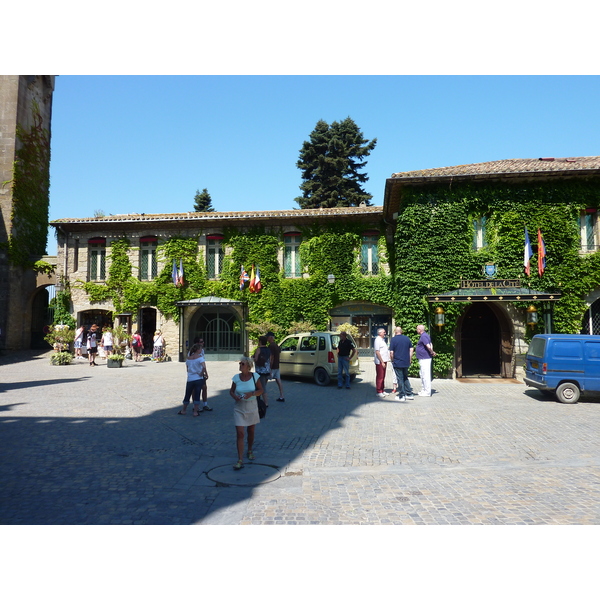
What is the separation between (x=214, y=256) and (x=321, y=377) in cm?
1153

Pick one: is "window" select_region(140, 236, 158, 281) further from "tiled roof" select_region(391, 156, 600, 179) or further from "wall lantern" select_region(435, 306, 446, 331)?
"wall lantern" select_region(435, 306, 446, 331)

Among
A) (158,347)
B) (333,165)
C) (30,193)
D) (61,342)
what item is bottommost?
(158,347)

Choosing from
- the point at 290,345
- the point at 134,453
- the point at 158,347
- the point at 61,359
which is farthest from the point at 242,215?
the point at 134,453

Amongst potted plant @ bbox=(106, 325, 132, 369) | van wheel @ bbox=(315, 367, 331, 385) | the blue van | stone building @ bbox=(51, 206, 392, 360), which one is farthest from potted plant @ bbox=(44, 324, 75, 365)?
the blue van

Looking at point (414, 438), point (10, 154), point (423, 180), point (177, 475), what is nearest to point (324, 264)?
point (423, 180)

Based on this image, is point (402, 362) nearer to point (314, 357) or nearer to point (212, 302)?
point (314, 357)

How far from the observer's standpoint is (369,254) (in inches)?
847

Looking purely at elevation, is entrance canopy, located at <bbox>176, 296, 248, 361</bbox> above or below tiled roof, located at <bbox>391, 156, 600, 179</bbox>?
below

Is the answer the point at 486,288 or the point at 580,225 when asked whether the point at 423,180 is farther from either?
the point at 580,225

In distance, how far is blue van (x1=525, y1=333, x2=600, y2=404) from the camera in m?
11.1

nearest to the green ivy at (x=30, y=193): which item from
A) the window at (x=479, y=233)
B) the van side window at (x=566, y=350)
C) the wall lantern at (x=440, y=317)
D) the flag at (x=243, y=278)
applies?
the flag at (x=243, y=278)

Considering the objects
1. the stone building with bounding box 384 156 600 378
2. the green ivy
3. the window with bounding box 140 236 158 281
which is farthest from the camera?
the green ivy

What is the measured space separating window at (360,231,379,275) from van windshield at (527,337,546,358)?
9.80 metres

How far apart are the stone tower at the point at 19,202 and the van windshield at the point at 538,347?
24.1m
